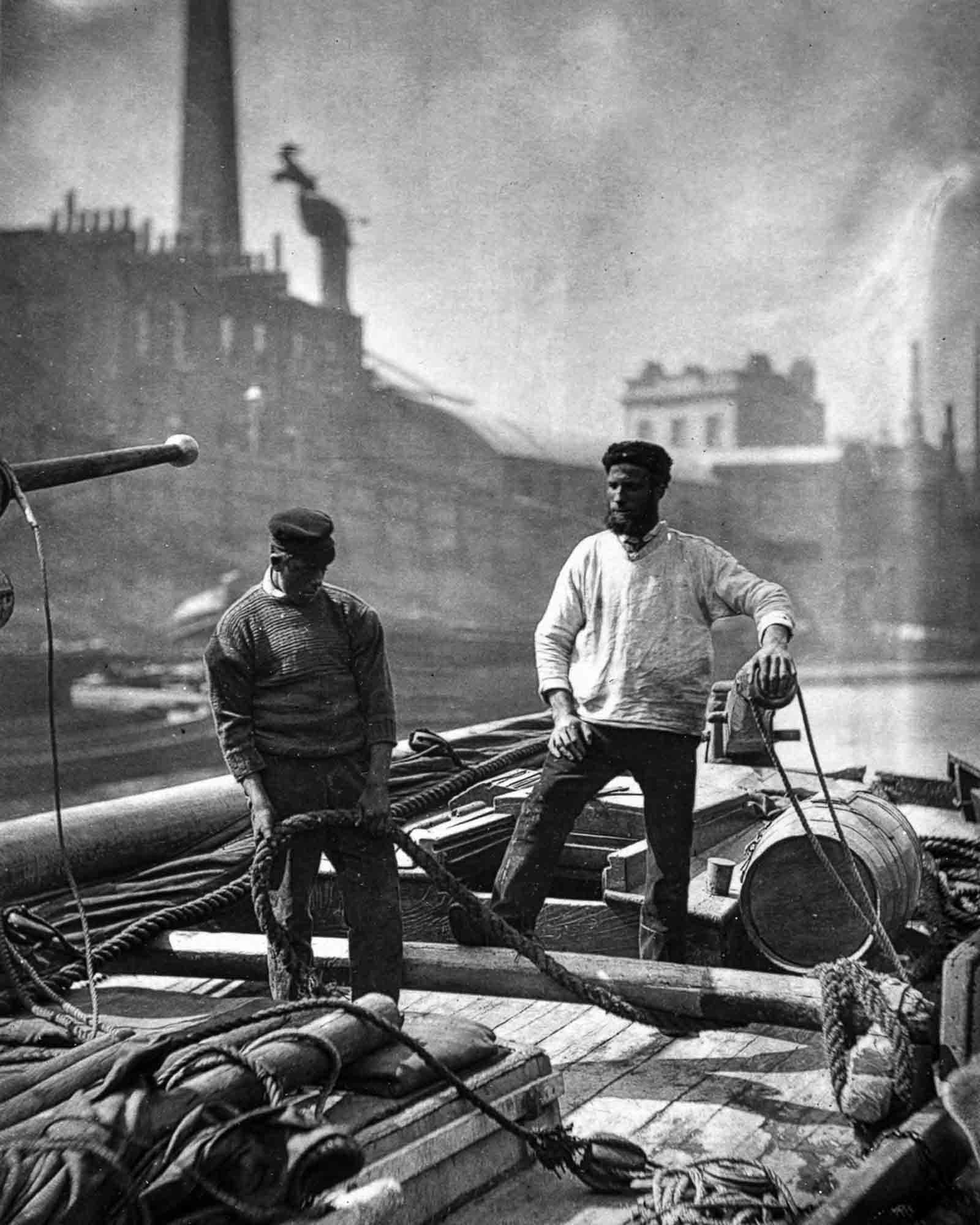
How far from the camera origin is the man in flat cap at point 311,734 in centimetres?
353

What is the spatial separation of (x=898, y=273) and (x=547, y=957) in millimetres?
18724

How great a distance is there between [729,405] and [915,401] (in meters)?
3.56

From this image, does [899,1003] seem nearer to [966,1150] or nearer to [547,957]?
[966,1150]

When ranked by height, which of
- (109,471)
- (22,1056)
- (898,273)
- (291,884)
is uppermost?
(898,273)

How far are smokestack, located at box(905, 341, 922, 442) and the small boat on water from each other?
16090mm

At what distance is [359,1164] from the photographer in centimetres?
223

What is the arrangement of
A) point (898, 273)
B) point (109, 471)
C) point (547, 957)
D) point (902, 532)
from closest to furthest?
point (109, 471) < point (547, 957) < point (898, 273) < point (902, 532)

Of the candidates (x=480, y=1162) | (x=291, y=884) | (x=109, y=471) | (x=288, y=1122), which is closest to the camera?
(x=288, y=1122)

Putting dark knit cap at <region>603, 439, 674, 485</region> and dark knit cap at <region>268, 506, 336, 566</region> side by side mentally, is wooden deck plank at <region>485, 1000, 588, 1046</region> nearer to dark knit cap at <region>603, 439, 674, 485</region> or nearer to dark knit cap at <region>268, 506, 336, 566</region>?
dark knit cap at <region>268, 506, 336, 566</region>

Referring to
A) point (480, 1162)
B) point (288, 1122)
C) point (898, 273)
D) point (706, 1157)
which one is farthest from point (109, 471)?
point (898, 273)

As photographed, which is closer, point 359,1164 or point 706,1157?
point 359,1164

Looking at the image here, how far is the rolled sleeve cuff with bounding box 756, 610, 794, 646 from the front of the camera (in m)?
3.59

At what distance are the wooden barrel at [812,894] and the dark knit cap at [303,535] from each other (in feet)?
5.40

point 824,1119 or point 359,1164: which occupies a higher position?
point 359,1164
